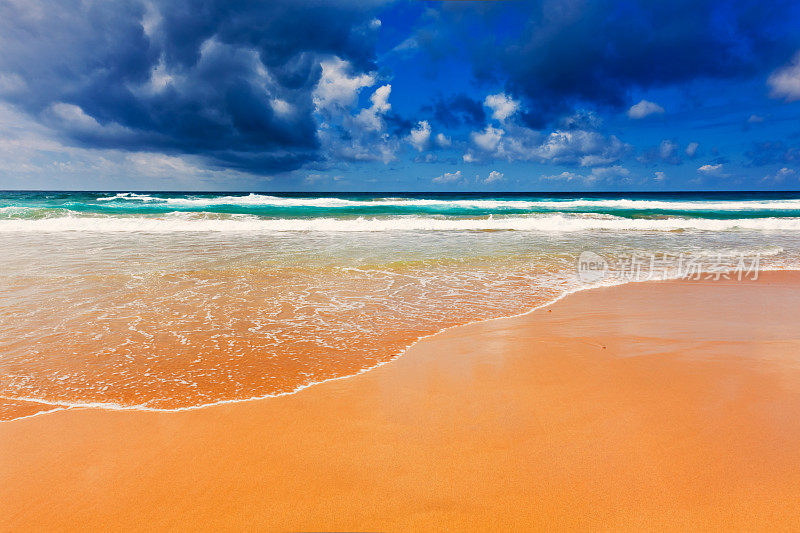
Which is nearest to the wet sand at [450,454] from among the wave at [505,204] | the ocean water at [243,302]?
the ocean water at [243,302]

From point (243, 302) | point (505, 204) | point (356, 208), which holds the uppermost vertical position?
point (505, 204)

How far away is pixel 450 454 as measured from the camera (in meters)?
2.22

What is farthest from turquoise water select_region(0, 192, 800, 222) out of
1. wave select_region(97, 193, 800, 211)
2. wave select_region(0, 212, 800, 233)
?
wave select_region(0, 212, 800, 233)

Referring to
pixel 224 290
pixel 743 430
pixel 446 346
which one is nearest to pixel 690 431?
pixel 743 430

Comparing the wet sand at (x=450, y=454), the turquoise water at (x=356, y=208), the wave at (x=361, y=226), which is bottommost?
the wet sand at (x=450, y=454)

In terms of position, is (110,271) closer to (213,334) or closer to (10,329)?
(10,329)

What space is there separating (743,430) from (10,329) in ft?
20.4

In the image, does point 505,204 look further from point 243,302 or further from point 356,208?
point 243,302

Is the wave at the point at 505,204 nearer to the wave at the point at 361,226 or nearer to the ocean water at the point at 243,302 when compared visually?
the wave at the point at 361,226

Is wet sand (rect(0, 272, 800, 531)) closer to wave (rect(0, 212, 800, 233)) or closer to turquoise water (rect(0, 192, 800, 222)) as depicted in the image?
wave (rect(0, 212, 800, 233))

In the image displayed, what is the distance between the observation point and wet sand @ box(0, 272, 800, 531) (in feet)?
6.03

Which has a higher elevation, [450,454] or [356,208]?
[356,208]

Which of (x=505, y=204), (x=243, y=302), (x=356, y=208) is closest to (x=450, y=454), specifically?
(x=243, y=302)

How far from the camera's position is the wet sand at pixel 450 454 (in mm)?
1839
